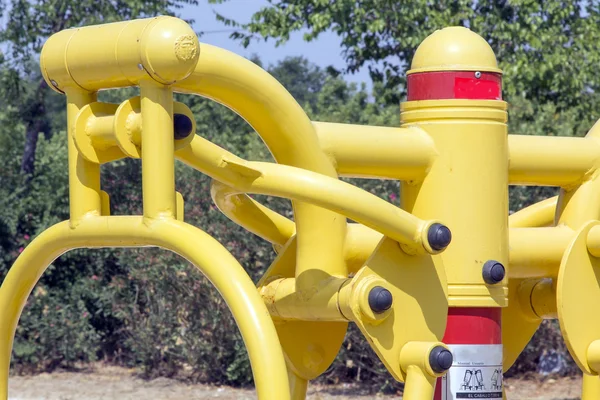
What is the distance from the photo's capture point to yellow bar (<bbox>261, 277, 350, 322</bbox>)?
2.85m

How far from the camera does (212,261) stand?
92.4 inches

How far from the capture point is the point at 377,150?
3.03 metres

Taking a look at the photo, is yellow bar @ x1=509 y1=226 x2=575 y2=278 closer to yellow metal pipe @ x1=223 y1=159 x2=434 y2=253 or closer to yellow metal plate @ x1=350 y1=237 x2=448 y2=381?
yellow metal plate @ x1=350 y1=237 x2=448 y2=381

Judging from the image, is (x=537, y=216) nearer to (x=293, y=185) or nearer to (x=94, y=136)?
(x=293, y=185)

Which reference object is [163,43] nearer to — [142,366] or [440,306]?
[440,306]

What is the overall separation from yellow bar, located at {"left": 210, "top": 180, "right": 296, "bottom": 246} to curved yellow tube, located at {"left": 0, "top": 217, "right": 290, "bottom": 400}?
20.3 inches

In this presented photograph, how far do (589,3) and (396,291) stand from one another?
8076 mm

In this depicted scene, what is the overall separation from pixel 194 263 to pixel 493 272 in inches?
40.0

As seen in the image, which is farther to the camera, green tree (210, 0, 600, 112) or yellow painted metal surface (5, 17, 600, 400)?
green tree (210, 0, 600, 112)

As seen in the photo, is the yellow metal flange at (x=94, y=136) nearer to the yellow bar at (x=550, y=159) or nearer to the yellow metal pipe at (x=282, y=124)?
the yellow metal pipe at (x=282, y=124)

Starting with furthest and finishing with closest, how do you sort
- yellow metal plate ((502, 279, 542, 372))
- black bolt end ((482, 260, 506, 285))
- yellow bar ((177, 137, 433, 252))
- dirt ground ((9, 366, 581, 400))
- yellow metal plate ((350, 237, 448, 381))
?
dirt ground ((9, 366, 581, 400)) → yellow metal plate ((502, 279, 542, 372)) → black bolt end ((482, 260, 506, 285)) → yellow metal plate ((350, 237, 448, 381)) → yellow bar ((177, 137, 433, 252))

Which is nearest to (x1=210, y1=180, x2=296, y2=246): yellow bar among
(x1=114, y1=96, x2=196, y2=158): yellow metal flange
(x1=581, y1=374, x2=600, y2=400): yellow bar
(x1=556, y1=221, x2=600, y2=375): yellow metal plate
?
(x1=114, y1=96, x2=196, y2=158): yellow metal flange

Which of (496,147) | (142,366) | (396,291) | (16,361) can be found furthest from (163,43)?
(16,361)

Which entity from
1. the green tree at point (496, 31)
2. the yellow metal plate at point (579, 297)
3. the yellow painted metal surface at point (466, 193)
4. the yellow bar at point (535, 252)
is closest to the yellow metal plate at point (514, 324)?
the yellow bar at point (535, 252)
